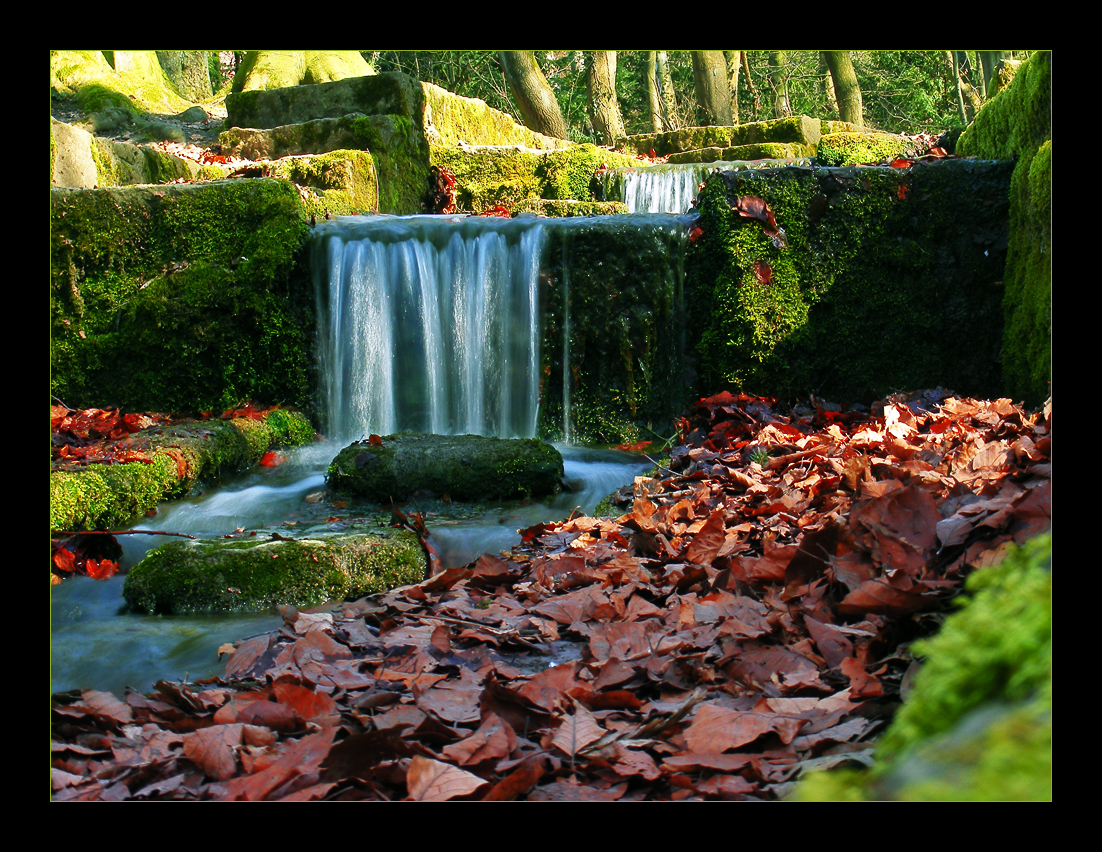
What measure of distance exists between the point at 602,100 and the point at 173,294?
41.1 feet

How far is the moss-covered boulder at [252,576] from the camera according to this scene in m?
3.42

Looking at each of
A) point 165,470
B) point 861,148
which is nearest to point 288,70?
point 861,148

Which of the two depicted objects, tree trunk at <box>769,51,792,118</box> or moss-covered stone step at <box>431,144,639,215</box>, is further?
tree trunk at <box>769,51,792,118</box>

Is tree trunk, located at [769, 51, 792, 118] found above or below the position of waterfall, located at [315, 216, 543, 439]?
above

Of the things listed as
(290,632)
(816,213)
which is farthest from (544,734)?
(816,213)

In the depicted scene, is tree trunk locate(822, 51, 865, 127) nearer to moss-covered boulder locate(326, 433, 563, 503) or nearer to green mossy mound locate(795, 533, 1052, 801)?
moss-covered boulder locate(326, 433, 563, 503)

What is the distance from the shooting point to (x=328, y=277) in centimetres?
734

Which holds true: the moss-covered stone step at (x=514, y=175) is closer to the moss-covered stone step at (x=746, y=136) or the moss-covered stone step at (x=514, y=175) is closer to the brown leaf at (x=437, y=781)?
the moss-covered stone step at (x=746, y=136)

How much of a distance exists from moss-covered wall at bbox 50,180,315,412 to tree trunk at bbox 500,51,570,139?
9542 millimetres

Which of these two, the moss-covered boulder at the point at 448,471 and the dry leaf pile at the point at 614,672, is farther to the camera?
the moss-covered boulder at the point at 448,471

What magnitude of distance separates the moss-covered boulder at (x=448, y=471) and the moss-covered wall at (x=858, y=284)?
2121mm

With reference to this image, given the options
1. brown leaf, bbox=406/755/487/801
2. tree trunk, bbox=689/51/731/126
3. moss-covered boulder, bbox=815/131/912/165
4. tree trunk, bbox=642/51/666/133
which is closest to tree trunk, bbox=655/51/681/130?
tree trunk, bbox=642/51/666/133

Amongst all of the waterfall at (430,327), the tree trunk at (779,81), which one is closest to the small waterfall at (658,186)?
the waterfall at (430,327)

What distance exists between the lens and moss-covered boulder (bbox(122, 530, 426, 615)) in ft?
11.2
